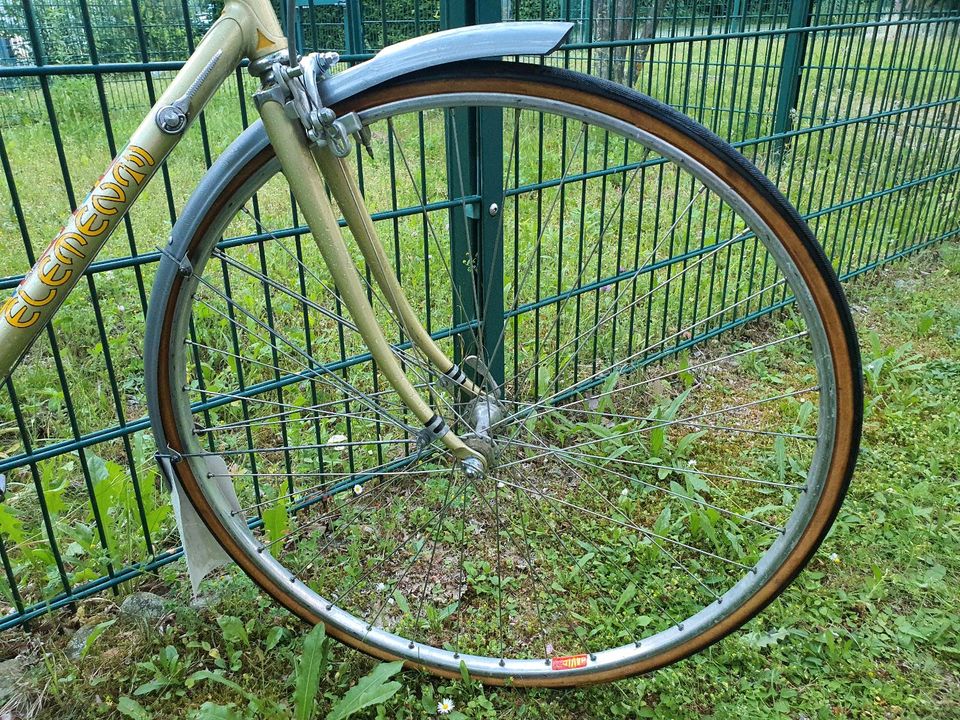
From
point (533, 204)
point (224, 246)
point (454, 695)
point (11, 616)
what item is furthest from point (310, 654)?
point (533, 204)

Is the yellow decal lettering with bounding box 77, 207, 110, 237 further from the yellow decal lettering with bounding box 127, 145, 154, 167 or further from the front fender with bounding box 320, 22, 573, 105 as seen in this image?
the front fender with bounding box 320, 22, 573, 105

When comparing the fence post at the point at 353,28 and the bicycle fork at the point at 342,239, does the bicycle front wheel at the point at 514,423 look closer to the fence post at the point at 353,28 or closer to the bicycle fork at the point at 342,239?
the bicycle fork at the point at 342,239

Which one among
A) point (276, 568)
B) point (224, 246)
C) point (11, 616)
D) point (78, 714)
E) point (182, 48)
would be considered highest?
point (182, 48)

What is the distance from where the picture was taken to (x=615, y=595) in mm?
2025

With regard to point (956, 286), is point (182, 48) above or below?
above

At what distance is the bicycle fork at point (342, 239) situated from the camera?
127 cm

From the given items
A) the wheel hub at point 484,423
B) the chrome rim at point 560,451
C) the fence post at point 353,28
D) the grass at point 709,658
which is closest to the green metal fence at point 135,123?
the fence post at point 353,28

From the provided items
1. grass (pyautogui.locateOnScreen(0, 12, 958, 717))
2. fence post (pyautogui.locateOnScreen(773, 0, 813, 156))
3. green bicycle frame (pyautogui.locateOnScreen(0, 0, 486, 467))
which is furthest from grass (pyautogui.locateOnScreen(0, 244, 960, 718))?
fence post (pyautogui.locateOnScreen(773, 0, 813, 156))

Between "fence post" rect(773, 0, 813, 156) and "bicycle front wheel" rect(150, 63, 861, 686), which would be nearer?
"bicycle front wheel" rect(150, 63, 861, 686)

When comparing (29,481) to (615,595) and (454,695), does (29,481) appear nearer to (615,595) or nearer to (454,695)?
(454,695)

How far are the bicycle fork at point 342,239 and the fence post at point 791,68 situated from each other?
2.45 meters

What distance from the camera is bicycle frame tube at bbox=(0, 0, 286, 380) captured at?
49.6 inches

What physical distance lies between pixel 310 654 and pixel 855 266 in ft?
11.5

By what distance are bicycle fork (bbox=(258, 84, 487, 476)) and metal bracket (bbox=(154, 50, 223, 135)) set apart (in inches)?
4.1
